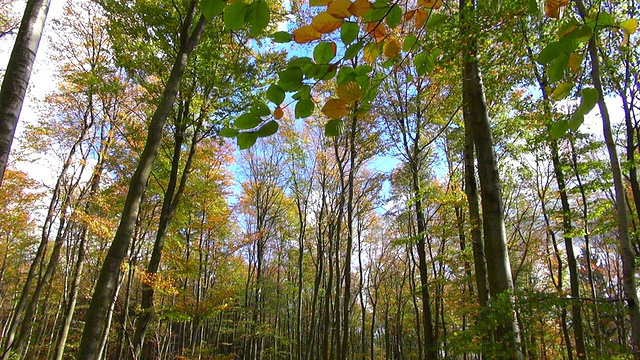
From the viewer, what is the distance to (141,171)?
162 inches

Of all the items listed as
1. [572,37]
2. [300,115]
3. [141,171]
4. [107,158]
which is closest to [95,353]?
[141,171]

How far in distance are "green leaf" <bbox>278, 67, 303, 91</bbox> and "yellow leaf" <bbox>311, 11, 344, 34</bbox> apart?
82 millimetres

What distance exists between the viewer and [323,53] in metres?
0.64

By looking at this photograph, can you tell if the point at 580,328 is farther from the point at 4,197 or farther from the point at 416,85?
the point at 4,197

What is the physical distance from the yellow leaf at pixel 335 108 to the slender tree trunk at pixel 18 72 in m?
2.26

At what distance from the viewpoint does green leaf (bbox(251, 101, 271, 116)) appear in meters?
0.63

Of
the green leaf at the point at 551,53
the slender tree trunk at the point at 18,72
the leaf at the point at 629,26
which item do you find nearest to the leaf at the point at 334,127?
the green leaf at the point at 551,53

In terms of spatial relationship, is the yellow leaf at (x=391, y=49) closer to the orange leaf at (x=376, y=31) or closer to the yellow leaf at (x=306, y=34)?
the orange leaf at (x=376, y=31)

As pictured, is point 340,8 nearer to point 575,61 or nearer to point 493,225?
point 575,61

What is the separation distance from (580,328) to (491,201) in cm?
735

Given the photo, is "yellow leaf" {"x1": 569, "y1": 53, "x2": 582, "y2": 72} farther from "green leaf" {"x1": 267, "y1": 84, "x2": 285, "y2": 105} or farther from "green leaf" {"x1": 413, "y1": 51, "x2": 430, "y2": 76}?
"green leaf" {"x1": 267, "y1": 84, "x2": 285, "y2": 105}

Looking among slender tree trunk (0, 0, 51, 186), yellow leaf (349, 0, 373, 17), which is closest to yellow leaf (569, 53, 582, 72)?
yellow leaf (349, 0, 373, 17)

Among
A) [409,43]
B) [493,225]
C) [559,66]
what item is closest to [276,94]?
[409,43]

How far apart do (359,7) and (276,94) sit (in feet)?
0.73
